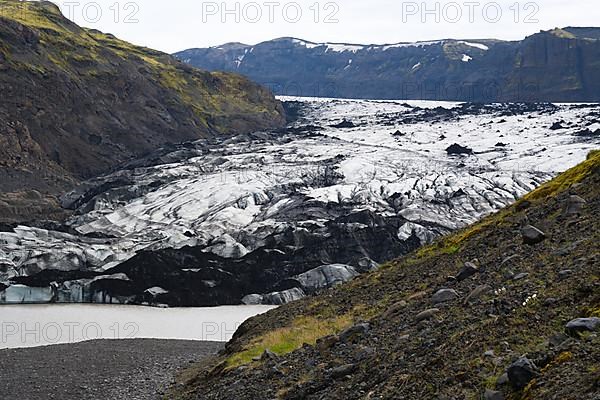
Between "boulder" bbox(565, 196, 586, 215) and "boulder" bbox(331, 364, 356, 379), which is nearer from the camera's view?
"boulder" bbox(331, 364, 356, 379)

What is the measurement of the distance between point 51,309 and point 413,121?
75.7 meters

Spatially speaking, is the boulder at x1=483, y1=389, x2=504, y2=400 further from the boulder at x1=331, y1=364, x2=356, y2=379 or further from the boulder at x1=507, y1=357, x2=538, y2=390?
the boulder at x1=331, y1=364, x2=356, y2=379

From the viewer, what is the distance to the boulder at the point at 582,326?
7.92 m

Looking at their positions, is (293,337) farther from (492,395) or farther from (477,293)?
(492,395)

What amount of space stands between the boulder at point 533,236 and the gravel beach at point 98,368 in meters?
9.64

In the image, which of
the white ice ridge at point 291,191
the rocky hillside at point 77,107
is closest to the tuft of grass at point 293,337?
the white ice ridge at point 291,191

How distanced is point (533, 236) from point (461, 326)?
4.86 metres

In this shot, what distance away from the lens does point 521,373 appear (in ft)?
24.8

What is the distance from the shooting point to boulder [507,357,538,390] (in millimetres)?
7473

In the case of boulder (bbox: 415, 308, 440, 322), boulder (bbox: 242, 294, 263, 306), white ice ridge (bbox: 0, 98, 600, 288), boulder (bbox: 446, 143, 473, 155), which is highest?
boulder (bbox: 415, 308, 440, 322)

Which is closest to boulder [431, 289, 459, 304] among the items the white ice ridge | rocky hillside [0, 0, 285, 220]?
the white ice ridge

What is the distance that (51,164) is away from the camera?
70500 millimetres

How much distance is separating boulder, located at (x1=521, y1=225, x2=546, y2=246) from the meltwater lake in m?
18.6

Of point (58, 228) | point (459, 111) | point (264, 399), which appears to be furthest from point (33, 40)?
point (264, 399)
